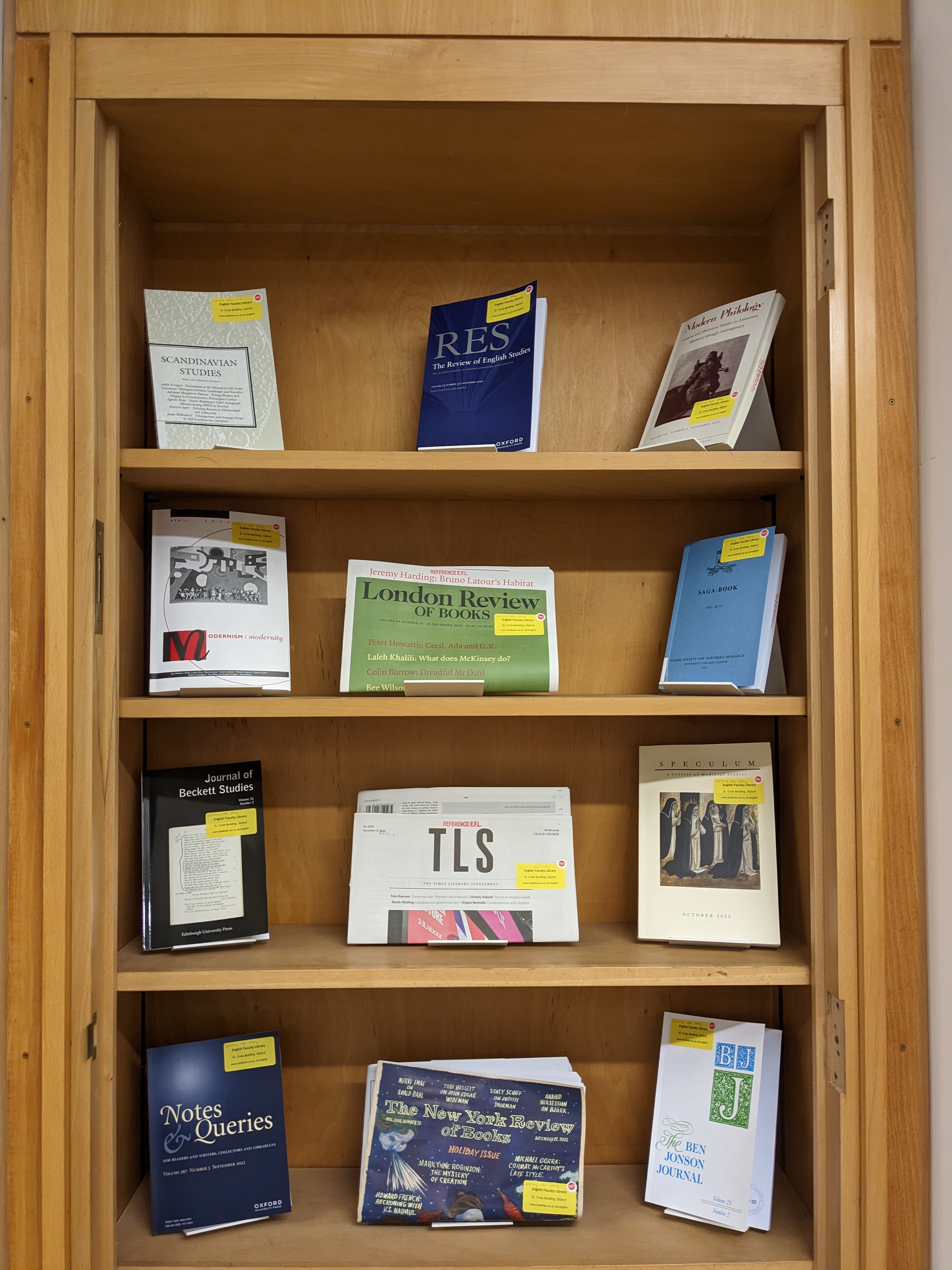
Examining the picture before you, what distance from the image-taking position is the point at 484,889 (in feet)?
5.11

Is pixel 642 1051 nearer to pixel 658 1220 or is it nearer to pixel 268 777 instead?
pixel 658 1220

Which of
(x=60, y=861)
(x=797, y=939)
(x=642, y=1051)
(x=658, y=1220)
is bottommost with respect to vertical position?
(x=658, y=1220)

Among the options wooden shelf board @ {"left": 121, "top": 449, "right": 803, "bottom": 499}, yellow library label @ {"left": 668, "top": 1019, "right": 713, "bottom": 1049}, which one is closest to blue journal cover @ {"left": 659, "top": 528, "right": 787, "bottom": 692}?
wooden shelf board @ {"left": 121, "top": 449, "right": 803, "bottom": 499}

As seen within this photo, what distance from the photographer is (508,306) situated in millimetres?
1563

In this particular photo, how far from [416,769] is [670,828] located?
469 millimetres

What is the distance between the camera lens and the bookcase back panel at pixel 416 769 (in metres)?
1.68

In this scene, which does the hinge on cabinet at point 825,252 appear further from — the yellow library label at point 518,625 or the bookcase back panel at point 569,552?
the yellow library label at point 518,625

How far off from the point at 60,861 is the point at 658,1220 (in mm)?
1104

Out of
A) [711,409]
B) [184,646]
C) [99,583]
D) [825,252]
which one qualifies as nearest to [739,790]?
[711,409]

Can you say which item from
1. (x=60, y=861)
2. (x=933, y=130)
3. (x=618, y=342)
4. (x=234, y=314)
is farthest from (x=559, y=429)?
(x=60, y=861)

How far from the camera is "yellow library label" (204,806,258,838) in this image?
5.10 feet

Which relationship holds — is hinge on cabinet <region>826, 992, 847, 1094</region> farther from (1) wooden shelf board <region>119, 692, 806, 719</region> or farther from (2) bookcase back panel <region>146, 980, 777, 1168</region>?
(1) wooden shelf board <region>119, 692, 806, 719</region>

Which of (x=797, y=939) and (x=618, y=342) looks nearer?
(x=797, y=939)

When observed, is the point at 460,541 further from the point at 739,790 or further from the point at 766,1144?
the point at 766,1144
